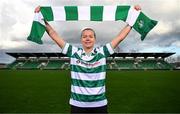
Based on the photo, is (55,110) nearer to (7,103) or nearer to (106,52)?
(7,103)

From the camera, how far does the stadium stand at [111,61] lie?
7881 centimetres

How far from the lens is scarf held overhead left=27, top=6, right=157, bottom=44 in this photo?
16.1 feet

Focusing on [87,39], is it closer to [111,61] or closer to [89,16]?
[89,16]

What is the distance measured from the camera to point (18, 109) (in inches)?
393

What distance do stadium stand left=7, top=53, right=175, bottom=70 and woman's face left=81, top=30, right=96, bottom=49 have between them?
7284cm

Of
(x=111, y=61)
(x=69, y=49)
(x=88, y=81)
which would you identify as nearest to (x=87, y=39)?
(x=69, y=49)

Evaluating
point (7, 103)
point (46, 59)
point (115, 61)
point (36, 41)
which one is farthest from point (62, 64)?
point (36, 41)

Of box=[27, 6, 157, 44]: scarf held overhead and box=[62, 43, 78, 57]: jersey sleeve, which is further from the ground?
box=[27, 6, 157, 44]: scarf held overhead

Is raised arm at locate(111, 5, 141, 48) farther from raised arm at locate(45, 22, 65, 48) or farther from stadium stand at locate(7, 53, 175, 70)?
stadium stand at locate(7, 53, 175, 70)

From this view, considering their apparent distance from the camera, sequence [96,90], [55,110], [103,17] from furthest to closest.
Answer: [55,110] < [103,17] < [96,90]

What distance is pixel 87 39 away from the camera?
4191mm

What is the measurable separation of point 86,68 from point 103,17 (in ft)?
3.63

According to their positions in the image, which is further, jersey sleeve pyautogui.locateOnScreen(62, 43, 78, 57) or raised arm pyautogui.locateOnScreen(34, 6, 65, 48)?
raised arm pyautogui.locateOnScreen(34, 6, 65, 48)

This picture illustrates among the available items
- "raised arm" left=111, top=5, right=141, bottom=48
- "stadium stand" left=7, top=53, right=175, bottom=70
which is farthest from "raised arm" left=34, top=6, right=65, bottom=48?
"stadium stand" left=7, top=53, right=175, bottom=70
